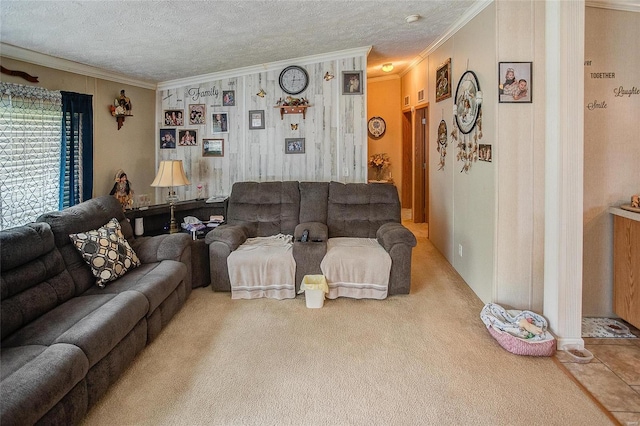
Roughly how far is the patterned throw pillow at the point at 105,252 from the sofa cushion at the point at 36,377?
956 mm

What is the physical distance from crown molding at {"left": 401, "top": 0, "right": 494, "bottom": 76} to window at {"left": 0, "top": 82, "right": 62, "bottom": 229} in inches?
153

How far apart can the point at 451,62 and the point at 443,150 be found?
1.02 metres

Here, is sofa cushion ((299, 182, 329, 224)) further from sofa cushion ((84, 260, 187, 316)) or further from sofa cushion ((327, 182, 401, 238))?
sofa cushion ((84, 260, 187, 316))

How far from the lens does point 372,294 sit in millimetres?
3652

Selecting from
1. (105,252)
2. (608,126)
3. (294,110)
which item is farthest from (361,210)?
(105,252)

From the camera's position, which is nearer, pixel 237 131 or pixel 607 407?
pixel 607 407

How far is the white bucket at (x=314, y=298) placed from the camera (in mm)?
3461

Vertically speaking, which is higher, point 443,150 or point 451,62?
point 451,62

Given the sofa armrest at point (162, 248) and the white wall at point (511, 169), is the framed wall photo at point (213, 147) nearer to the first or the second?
the sofa armrest at point (162, 248)

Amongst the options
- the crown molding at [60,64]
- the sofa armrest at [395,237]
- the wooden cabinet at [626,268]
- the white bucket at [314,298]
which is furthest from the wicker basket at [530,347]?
the crown molding at [60,64]

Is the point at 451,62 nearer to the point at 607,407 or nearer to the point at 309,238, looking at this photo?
the point at 309,238

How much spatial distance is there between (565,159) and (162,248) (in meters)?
3.18

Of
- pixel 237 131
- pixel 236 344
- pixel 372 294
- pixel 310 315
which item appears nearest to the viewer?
pixel 236 344

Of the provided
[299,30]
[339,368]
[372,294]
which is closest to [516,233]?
[372,294]
